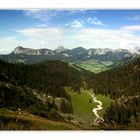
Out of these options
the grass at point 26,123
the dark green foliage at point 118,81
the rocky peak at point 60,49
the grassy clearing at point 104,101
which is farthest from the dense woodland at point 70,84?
the rocky peak at point 60,49

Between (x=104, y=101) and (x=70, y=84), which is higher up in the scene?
(x=70, y=84)

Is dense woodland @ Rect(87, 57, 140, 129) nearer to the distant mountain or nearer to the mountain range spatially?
the mountain range

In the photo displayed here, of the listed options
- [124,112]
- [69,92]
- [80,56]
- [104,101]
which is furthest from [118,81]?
[69,92]

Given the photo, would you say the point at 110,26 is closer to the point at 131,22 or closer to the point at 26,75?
the point at 131,22

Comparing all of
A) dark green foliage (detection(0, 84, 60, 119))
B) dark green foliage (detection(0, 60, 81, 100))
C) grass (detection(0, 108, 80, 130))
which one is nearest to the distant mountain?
dark green foliage (detection(0, 60, 81, 100))

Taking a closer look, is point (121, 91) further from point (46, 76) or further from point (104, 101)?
point (46, 76)

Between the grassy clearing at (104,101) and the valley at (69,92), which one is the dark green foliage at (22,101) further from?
the grassy clearing at (104,101)
